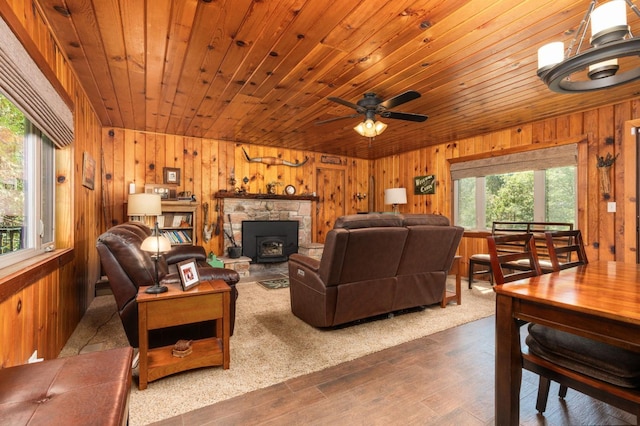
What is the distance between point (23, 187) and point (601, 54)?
10.1ft

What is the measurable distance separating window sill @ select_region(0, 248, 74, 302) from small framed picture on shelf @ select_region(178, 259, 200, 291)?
2.38 feet

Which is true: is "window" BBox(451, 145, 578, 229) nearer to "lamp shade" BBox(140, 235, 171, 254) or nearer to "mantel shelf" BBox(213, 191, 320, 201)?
"mantel shelf" BBox(213, 191, 320, 201)

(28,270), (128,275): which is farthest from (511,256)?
(28,270)

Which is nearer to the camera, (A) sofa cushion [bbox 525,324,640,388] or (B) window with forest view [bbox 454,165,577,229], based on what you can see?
(A) sofa cushion [bbox 525,324,640,388]

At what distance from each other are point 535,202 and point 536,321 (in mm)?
3952

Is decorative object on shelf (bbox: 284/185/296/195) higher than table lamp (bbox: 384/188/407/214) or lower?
higher

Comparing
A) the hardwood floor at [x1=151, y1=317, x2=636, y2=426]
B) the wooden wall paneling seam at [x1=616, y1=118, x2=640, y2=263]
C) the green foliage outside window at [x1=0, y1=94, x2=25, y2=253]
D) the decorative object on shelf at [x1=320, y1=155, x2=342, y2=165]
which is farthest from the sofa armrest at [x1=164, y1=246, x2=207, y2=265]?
the wooden wall paneling seam at [x1=616, y1=118, x2=640, y2=263]

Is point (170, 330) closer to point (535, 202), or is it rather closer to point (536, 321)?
point (536, 321)

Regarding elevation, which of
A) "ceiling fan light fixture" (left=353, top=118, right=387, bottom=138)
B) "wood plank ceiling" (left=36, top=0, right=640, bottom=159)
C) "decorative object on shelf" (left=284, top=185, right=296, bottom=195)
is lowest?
"decorative object on shelf" (left=284, top=185, right=296, bottom=195)

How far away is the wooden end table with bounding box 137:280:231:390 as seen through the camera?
1872 millimetres

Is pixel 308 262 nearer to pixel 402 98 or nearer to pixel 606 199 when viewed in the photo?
pixel 402 98

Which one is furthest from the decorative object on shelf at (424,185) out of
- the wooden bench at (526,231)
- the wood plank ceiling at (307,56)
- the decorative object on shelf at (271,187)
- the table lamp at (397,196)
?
the decorative object on shelf at (271,187)

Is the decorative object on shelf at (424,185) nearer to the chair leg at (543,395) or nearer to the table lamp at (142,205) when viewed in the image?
the chair leg at (543,395)

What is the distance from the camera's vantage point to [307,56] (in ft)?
8.03
